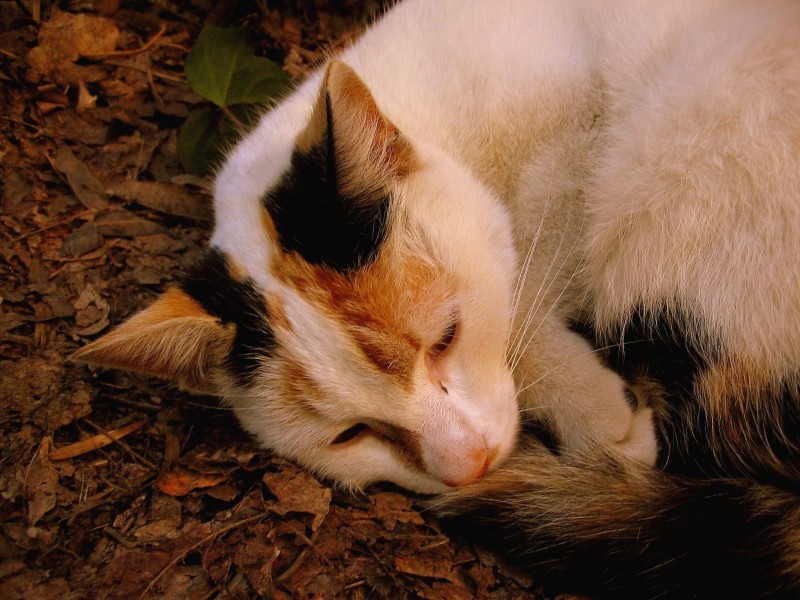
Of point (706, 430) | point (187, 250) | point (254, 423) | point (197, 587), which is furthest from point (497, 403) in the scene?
point (187, 250)

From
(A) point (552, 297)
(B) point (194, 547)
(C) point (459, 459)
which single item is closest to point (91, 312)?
(B) point (194, 547)

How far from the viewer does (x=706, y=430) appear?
1.45 m

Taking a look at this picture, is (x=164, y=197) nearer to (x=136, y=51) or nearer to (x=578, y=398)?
(x=136, y=51)

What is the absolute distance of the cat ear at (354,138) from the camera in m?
1.25

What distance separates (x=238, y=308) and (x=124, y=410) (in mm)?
636

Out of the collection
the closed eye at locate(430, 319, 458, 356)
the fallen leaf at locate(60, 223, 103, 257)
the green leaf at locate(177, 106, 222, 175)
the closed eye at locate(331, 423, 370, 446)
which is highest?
the closed eye at locate(430, 319, 458, 356)

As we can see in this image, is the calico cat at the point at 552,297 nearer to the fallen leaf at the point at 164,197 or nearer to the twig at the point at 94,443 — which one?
the twig at the point at 94,443

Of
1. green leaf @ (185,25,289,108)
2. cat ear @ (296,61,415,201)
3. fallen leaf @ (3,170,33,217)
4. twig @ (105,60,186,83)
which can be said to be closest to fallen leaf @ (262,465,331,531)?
cat ear @ (296,61,415,201)

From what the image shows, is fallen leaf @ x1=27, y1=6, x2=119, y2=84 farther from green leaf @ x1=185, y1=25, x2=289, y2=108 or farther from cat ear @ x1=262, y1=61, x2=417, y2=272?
cat ear @ x1=262, y1=61, x2=417, y2=272

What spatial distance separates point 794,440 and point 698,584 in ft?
1.29

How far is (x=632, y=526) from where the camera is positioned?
1.37 m

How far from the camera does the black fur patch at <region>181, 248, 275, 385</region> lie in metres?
1.46

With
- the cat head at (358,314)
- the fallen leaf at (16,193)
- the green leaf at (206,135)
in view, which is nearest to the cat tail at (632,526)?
the cat head at (358,314)

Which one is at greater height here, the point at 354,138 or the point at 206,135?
the point at 354,138
